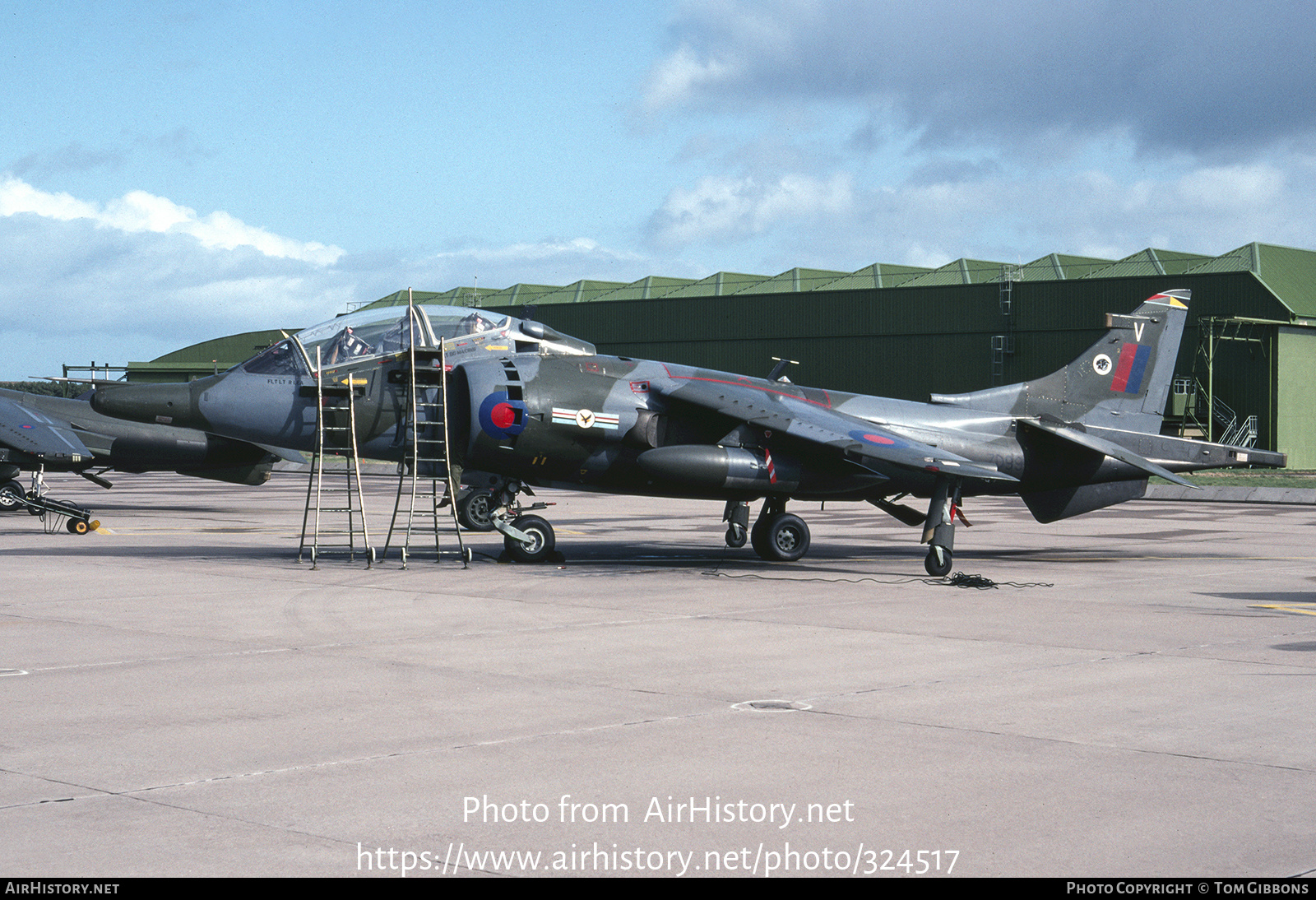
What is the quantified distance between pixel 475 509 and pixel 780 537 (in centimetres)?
540

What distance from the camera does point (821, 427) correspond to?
1698cm

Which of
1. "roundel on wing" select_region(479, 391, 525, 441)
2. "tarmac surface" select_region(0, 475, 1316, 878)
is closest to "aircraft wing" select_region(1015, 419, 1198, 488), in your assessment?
"tarmac surface" select_region(0, 475, 1316, 878)

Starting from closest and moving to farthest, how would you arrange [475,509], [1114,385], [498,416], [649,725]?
[649,725] < [498,416] < [1114,385] < [475,509]

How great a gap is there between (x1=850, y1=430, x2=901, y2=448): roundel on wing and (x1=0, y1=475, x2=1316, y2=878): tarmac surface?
5.88 feet

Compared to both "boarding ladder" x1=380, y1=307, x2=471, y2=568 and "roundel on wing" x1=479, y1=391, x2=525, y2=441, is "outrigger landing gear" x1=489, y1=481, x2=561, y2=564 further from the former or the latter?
"roundel on wing" x1=479, y1=391, x2=525, y2=441

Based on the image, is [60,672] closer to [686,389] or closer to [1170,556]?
[686,389]

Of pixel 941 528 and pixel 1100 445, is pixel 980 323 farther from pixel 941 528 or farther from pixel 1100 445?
pixel 941 528

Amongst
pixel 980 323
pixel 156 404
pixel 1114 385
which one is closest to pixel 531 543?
pixel 156 404

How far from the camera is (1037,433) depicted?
19391 mm

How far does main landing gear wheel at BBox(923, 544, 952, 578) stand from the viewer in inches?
640

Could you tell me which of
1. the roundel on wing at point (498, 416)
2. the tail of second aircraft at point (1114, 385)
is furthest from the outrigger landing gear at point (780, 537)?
the roundel on wing at point (498, 416)

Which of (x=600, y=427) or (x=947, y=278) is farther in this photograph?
(x=947, y=278)

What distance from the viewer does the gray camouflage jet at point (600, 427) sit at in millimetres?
16719

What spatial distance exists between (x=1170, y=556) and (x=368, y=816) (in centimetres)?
1700
